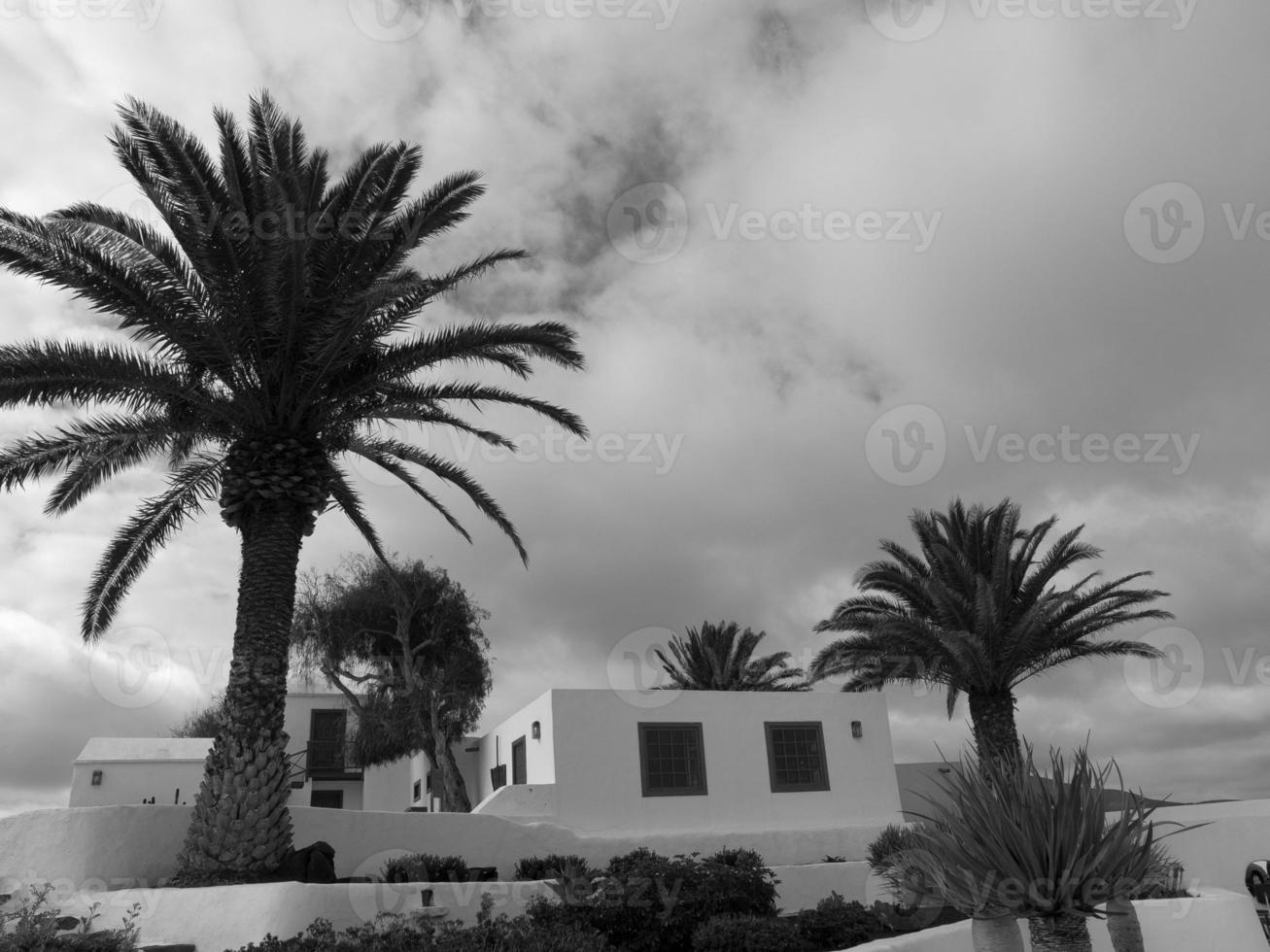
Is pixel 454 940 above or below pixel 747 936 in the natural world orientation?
above

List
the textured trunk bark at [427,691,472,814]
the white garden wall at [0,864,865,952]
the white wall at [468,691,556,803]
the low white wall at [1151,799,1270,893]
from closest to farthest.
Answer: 1. the white garden wall at [0,864,865,952]
2. the low white wall at [1151,799,1270,893]
3. the white wall at [468,691,556,803]
4. the textured trunk bark at [427,691,472,814]

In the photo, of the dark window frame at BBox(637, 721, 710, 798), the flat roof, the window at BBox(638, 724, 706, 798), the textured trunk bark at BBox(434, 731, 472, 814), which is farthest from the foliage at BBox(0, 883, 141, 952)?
the flat roof

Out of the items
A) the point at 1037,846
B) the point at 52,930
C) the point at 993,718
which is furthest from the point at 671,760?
the point at 1037,846

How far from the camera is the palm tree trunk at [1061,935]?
6.44 m

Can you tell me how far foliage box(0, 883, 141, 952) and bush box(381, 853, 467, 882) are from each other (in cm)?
343

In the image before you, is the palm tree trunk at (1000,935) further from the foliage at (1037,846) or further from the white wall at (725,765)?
the white wall at (725,765)

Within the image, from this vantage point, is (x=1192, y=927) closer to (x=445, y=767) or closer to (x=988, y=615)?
(x=988, y=615)

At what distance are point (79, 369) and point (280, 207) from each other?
3.03 m

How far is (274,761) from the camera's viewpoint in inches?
450

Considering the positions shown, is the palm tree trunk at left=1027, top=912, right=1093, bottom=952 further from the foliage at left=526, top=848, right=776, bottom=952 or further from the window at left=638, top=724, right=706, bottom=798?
the window at left=638, top=724, right=706, bottom=798

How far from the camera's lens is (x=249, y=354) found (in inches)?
474

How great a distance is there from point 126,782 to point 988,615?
22615mm

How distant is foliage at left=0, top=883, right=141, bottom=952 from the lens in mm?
8375

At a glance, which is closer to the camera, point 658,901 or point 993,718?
point 658,901
